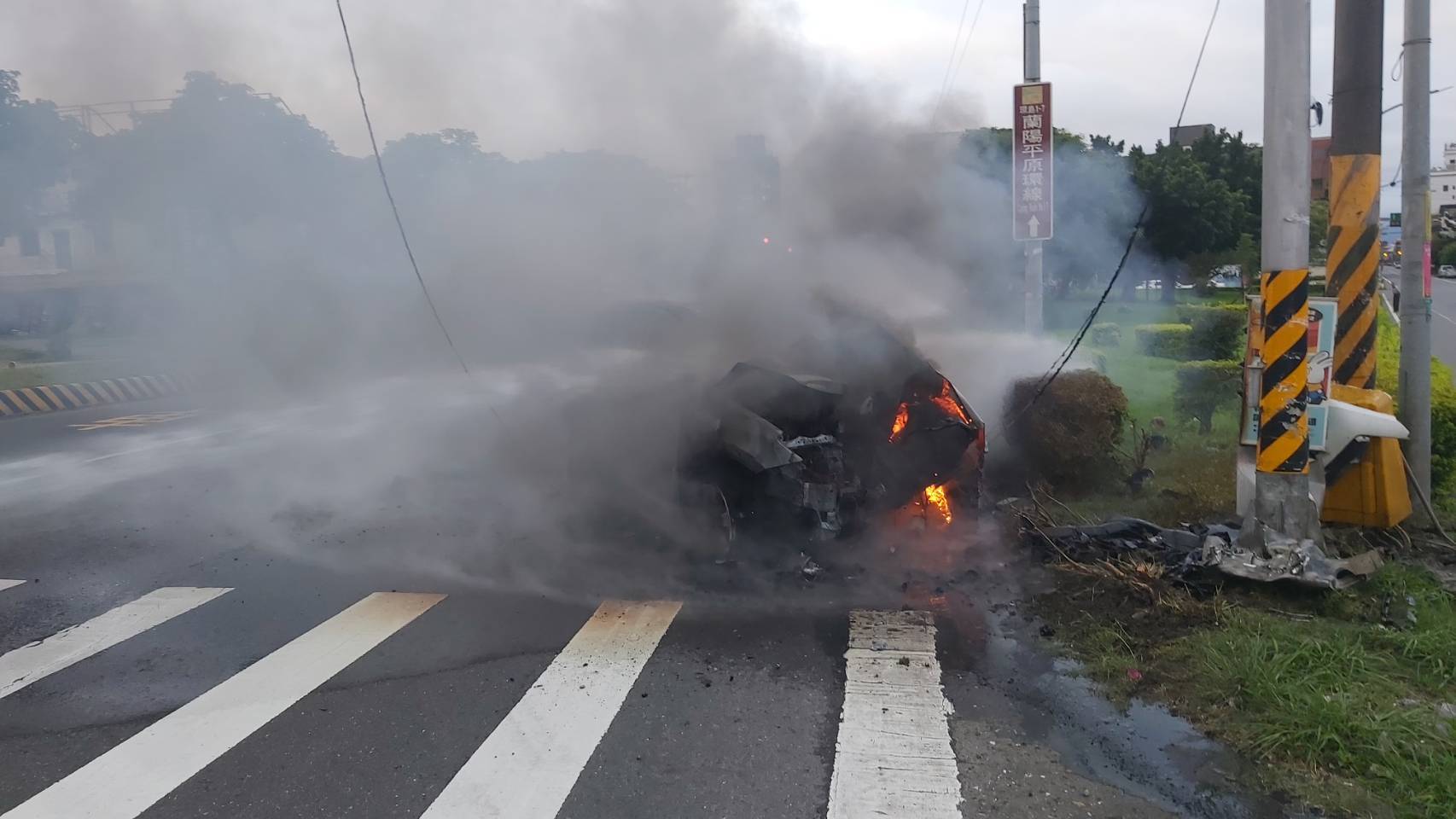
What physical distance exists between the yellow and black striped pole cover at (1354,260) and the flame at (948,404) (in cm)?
240

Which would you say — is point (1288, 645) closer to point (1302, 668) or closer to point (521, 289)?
point (1302, 668)

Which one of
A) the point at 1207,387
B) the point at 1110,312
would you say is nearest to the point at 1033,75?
the point at 1207,387

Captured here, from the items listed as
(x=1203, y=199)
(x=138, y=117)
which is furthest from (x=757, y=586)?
(x=1203, y=199)

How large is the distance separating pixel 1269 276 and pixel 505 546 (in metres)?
4.85

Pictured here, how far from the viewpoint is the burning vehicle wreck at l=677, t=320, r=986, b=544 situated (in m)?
5.73

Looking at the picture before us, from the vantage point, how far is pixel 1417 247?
590 cm

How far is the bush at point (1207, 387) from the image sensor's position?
8719mm

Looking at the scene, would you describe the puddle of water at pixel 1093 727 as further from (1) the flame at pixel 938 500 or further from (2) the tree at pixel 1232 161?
(2) the tree at pixel 1232 161

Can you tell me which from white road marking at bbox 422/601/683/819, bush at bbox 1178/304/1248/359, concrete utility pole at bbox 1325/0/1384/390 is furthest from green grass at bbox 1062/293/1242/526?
white road marking at bbox 422/601/683/819

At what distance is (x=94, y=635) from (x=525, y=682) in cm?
252

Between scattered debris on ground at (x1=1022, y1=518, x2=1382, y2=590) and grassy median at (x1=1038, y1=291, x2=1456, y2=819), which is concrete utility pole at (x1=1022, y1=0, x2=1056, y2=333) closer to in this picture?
scattered debris on ground at (x1=1022, y1=518, x2=1382, y2=590)

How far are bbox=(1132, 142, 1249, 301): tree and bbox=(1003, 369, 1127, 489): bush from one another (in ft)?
53.4

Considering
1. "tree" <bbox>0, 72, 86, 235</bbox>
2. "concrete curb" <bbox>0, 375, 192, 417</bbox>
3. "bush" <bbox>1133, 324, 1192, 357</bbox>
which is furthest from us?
"concrete curb" <bbox>0, 375, 192, 417</bbox>

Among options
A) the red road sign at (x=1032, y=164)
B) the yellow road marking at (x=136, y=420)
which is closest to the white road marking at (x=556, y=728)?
the red road sign at (x=1032, y=164)
